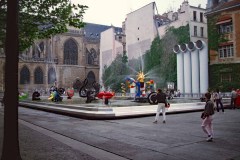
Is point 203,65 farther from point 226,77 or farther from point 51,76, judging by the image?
point 51,76

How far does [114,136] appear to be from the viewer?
9078mm

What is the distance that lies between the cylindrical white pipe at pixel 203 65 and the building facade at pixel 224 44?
170 centimetres

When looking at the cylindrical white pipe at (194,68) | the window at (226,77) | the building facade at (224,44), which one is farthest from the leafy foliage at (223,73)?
the cylindrical white pipe at (194,68)

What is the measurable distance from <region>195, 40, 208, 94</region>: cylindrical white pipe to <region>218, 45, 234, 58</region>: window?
2.44m

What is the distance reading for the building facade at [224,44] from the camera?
32.0 meters

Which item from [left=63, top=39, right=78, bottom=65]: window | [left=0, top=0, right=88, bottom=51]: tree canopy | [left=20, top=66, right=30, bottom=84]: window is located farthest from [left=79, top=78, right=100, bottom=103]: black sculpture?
[left=63, top=39, right=78, bottom=65]: window

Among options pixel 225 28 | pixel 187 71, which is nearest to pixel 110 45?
pixel 187 71

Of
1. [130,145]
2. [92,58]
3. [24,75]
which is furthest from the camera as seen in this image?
[92,58]

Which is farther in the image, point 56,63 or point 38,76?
point 56,63

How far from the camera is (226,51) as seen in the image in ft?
110

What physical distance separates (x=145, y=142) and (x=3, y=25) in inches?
401

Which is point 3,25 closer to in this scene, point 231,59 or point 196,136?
point 196,136

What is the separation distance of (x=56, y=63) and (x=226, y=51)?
4475 centimetres

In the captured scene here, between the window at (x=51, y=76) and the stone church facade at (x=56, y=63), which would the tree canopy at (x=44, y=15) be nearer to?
the stone church facade at (x=56, y=63)
